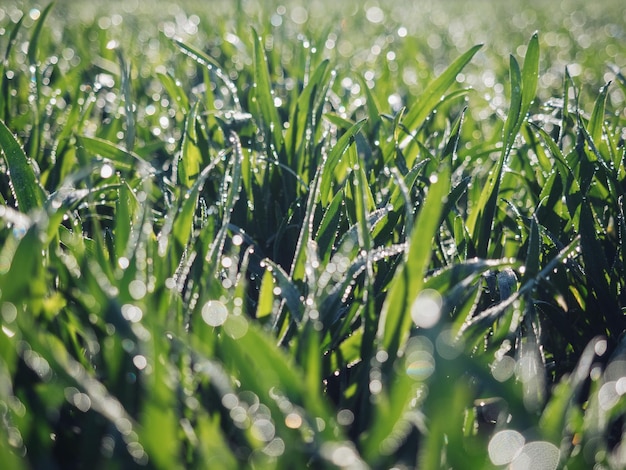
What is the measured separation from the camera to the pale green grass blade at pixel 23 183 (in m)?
0.83

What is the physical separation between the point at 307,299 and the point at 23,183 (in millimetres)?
450

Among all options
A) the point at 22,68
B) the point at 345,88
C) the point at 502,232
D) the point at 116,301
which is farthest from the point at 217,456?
the point at 22,68

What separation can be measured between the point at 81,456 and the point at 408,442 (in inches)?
11.6

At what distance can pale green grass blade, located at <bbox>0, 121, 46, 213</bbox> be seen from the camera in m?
0.83

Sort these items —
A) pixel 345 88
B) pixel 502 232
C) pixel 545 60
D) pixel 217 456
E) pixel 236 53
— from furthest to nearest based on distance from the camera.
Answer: pixel 545 60, pixel 236 53, pixel 345 88, pixel 502 232, pixel 217 456

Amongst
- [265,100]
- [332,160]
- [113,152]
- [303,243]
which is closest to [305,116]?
[265,100]

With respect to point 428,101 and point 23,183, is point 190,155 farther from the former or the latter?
point 428,101

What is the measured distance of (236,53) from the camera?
2139 mm

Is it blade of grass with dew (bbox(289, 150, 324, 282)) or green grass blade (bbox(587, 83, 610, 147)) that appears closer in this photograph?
blade of grass with dew (bbox(289, 150, 324, 282))

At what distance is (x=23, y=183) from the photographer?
0.84 metres

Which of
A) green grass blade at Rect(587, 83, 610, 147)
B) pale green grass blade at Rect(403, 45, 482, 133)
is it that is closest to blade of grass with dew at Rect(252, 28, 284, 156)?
pale green grass blade at Rect(403, 45, 482, 133)

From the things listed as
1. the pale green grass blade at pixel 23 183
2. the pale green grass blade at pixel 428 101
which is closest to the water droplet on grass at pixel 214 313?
the pale green grass blade at pixel 23 183

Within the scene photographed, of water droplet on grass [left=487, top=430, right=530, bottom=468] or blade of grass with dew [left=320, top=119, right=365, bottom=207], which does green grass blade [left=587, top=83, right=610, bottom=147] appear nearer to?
blade of grass with dew [left=320, top=119, right=365, bottom=207]

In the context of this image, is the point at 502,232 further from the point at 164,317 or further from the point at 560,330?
the point at 164,317
